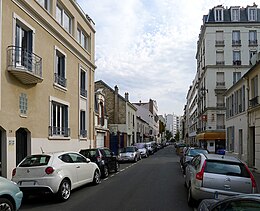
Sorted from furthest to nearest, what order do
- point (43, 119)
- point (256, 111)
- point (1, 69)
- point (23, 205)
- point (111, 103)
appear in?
point (111, 103), point (256, 111), point (43, 119), point (1, 69), point (23, 205)

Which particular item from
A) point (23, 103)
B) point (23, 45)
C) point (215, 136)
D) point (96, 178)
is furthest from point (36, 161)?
point (215, 136)

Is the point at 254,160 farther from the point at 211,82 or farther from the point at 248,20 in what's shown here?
the point at 248,20

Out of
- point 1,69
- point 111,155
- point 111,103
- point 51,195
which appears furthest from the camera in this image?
point 111,103

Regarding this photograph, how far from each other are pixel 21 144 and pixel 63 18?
31.8 feet

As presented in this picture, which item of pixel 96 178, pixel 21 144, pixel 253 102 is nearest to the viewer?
pixel 96 178

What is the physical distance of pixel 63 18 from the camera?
23.2 metres

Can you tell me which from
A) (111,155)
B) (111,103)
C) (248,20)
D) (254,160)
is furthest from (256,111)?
(248,20)

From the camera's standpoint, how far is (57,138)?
20703mm

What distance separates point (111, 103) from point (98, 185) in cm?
3728

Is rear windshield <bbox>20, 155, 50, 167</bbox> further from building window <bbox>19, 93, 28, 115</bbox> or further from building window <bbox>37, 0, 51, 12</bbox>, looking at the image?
building window <bbox>37, 0, 51, 12</bbox>

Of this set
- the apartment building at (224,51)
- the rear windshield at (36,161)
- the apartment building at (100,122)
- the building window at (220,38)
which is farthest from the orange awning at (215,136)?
the rear windshield at (36,161)

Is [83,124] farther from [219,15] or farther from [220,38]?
[219,15]

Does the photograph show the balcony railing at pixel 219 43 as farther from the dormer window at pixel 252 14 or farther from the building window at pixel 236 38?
the dormer window at pixel 252 14

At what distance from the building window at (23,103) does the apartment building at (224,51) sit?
4084 centimetres
